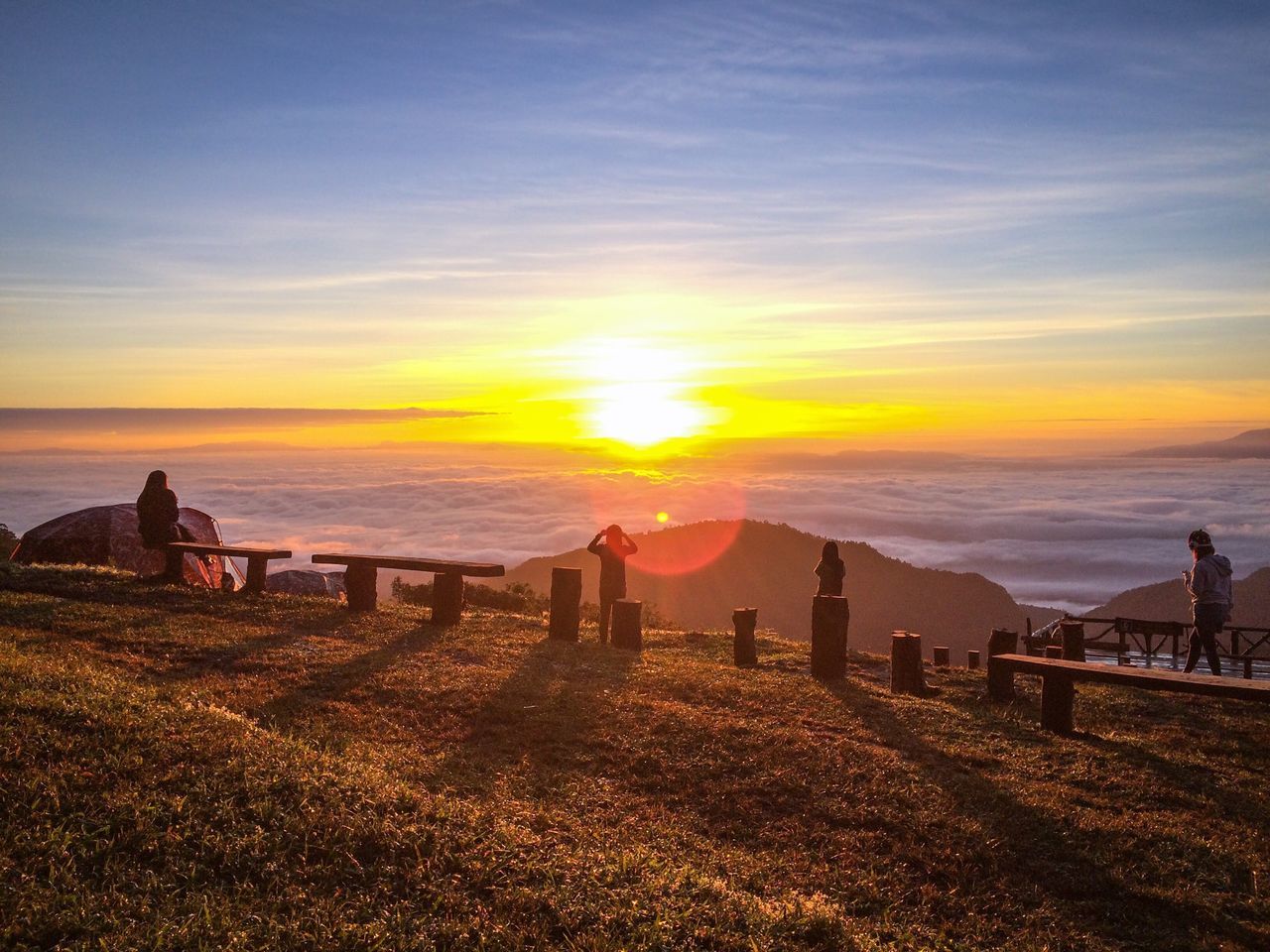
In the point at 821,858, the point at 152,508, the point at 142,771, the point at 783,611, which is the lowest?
the point at 783,611

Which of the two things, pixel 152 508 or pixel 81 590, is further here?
pixel 152 508

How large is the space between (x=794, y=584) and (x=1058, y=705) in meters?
113

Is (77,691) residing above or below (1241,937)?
above

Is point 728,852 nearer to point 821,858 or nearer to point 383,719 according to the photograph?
point 821,858

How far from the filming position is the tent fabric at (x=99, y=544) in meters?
23.6

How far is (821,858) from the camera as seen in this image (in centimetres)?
702

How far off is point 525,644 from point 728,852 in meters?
7.21

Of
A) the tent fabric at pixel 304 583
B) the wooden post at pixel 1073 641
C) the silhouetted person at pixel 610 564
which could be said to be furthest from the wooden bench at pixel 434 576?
the tent fabric at pixel 304 583

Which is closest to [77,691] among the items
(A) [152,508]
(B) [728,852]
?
(B) [728,852]

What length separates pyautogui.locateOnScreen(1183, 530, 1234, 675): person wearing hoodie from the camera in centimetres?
1420

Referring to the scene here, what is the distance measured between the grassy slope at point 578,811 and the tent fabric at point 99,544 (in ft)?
41.6

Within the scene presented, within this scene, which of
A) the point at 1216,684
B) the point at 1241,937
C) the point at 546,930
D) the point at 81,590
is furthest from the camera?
the point at 81,590

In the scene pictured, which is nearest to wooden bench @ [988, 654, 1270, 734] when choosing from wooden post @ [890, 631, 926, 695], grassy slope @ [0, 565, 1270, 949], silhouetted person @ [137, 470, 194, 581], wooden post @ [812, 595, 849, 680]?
grassy slope @ [0, 565, 1270, 949]

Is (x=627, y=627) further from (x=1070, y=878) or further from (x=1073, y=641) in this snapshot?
(x=1070, y=878)
